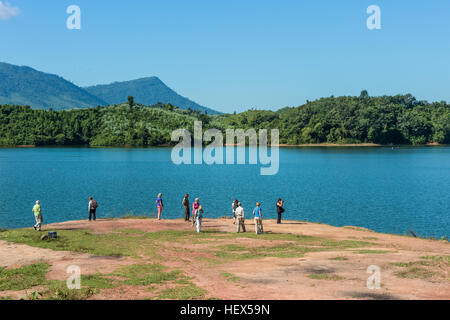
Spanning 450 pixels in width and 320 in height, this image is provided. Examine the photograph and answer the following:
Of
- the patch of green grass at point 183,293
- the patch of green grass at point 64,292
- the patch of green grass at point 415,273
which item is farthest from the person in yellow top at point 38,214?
the patch of green grass at point 415,273

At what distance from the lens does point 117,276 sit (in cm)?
1823

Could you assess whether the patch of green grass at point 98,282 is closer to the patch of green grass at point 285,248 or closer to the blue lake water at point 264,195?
the patch of green grass at point 285,248

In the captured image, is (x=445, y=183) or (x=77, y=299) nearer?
(x=77, y=299)

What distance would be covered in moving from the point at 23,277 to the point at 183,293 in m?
7.48

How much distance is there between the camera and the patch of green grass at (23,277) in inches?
665

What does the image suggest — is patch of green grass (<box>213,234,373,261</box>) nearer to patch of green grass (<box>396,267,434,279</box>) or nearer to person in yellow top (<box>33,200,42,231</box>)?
patch of green grass (<box>396,267,434,279</box>)

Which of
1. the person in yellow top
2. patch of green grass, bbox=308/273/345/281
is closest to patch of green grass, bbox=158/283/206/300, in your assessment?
patch of green grass, bbox=308/273/345/281

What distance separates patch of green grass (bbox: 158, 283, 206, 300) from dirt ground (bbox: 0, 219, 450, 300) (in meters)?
0.38

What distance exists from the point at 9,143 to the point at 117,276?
20107cm

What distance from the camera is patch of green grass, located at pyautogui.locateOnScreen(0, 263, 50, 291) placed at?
1689 centimetres
